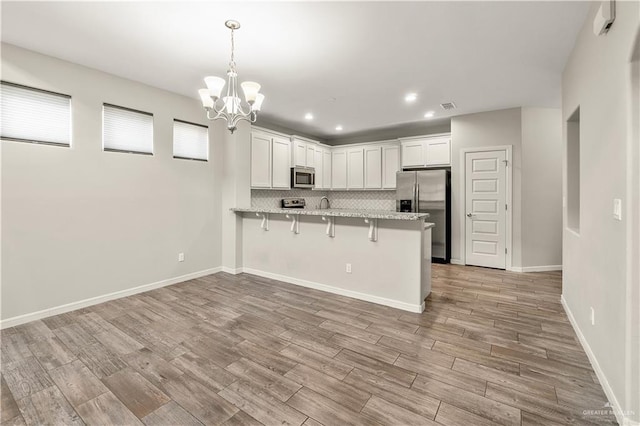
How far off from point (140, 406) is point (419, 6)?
3.45 meters

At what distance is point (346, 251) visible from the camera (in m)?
3.75

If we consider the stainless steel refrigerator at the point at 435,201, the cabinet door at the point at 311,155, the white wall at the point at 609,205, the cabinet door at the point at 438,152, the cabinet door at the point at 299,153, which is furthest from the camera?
the cabinet door at the point at 311,155

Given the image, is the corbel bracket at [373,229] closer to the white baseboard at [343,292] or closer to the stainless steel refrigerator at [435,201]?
the white baseboard at [343,292]

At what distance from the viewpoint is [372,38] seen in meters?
2.75

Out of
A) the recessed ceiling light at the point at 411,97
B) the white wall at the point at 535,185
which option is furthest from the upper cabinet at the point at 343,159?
the recessed ceiling light at the point at 411,97

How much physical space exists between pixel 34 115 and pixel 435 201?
580 centimetres

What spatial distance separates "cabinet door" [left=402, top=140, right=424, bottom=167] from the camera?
234 inches

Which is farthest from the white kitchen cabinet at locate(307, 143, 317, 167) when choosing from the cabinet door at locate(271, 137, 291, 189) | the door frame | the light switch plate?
the light switch plate

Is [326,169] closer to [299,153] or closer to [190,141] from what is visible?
[299,153]

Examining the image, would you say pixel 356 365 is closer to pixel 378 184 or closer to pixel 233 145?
pixel 233 145

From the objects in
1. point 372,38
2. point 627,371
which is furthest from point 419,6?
point 627,371

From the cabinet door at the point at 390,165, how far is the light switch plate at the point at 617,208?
4.56 metres

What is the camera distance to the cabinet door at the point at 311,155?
254 inches

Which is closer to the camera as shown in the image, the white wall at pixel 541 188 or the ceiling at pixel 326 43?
the ceiling at pixel 326 43
